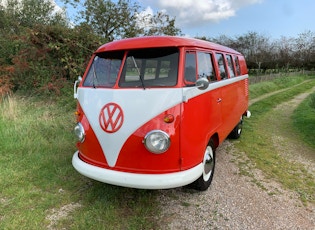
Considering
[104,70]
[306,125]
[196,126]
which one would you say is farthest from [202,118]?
[306,125]

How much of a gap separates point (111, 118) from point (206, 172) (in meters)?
1.71

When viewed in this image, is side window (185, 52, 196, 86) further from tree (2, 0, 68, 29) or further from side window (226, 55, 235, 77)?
tree (2, 0, 68, 29)

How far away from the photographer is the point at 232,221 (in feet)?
10.8

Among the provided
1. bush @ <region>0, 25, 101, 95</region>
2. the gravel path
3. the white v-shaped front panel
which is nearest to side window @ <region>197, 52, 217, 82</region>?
the white v-shaped front panel

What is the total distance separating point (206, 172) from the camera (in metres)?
3.99

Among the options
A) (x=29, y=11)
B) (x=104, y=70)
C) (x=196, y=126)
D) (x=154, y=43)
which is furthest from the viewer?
(x=29, y=11)

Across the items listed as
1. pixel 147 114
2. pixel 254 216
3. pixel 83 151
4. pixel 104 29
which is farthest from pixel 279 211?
pixel 104 29

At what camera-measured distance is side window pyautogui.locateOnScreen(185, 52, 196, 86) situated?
344 cm

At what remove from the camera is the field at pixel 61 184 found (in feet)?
10.7

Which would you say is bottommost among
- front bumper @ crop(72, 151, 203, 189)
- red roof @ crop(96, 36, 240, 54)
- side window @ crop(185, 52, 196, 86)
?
front bumper @ crop(72, 151, 203, 189)

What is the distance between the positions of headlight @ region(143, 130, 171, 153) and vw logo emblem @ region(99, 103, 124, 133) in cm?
40

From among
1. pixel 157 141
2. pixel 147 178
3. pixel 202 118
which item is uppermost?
pixel 202 118

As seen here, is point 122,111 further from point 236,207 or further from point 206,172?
point 236,207

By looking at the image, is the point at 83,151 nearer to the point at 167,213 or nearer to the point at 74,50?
the point at 167,213
